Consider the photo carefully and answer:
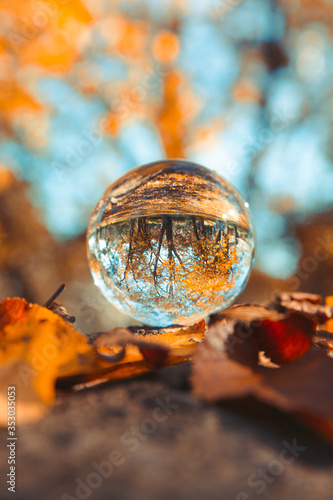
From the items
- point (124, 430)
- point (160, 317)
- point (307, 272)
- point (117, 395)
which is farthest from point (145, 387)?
point (307, 272)

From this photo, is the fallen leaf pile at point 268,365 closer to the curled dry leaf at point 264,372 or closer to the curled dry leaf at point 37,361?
the curled dry leaf at point 264,372

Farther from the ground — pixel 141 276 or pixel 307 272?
pixel 141 276

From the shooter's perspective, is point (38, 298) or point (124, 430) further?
point (38, 298)

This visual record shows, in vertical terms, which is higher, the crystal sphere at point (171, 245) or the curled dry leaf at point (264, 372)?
the crystal sphere at point (171, 245)

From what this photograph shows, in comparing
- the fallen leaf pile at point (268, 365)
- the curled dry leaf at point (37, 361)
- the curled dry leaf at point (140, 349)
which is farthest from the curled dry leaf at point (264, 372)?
the curled dry leaf at point (37, 361)

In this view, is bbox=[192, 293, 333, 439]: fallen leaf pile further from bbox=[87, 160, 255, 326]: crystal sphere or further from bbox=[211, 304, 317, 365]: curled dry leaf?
bbox=[87, 160, 255, 326]: crystal sphere

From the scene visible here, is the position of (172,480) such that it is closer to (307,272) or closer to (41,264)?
(307,272)

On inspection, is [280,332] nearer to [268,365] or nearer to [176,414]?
[268,365]
